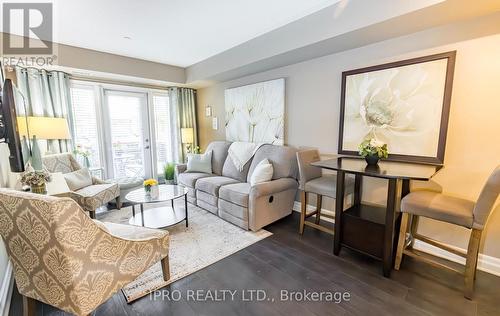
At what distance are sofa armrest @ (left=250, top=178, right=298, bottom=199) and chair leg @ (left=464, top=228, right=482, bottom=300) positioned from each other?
1769 mm

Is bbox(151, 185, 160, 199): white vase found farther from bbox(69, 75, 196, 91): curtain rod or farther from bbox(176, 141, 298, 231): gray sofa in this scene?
bbox(69, 75, 196, 91): curtain rod

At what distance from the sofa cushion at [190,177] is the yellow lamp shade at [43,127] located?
172 cm

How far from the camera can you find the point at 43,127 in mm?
2984

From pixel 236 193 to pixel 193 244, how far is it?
2.52 feet

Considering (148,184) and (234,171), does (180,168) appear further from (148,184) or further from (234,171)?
(148,184)

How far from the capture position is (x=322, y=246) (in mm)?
2443

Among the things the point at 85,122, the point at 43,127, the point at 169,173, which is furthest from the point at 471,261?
the point at 85,122

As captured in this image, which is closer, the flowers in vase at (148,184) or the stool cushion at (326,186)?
the stool cushion at (326,186)

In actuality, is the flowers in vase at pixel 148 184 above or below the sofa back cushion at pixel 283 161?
below

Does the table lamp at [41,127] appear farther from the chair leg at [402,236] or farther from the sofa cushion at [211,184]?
the chair leg at [402,236]

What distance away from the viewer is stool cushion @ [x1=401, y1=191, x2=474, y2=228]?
65.4 inches

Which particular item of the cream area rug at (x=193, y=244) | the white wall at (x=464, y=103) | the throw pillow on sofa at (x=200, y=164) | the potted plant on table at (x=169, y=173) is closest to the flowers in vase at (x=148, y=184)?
the cream area rug at (x=193, y=244)

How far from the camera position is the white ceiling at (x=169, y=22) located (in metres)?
2.26

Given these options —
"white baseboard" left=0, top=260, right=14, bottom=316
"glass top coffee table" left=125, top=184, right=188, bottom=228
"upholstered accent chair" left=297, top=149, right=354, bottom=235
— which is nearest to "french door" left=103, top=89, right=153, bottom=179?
"glass top coffee table" left=125, top=184, right=188, bottom=228
